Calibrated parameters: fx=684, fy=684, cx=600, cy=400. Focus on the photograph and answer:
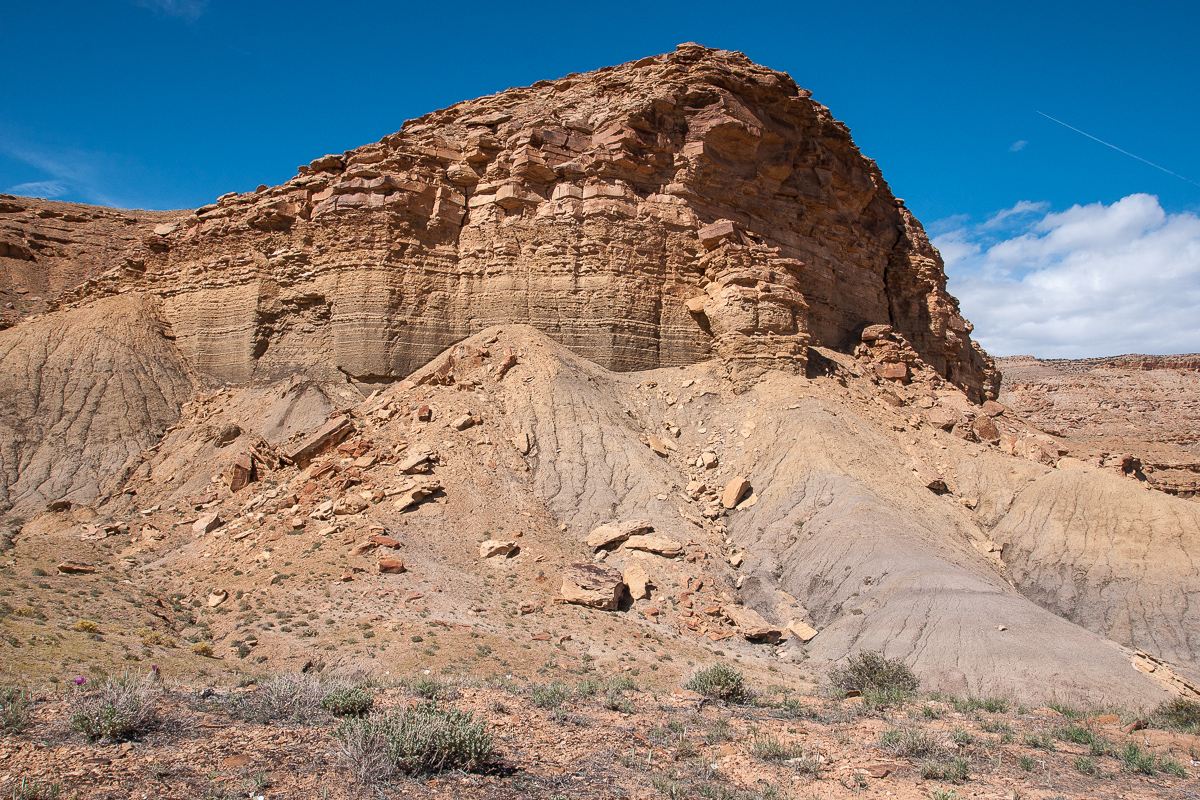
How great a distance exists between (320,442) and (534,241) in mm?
10540

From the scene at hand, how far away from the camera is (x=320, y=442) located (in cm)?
2075

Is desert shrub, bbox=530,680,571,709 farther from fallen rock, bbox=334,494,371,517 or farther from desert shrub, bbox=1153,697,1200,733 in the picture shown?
fallen rock, bbox=334,494,371,517

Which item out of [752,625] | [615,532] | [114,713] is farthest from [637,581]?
[114,713]

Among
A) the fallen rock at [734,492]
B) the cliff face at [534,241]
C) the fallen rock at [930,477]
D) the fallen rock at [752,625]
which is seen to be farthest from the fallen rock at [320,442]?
the fallen rock at [930,477]

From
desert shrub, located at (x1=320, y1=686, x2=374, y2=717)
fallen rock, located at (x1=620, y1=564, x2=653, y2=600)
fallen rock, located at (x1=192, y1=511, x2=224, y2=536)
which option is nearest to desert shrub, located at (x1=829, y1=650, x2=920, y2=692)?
fallen rock, located at (x1=620, y1=564, x2=653, y2=600)

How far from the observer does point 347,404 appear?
79.0 feet

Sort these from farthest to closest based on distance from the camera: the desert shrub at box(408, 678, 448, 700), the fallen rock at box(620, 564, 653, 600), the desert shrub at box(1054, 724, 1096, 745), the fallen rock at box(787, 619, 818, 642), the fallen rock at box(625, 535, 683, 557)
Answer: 1. the fallen rock at box(625, 535, 683, 557)
2. the fallen rock at box(620, 564, 653, 600)
3. the fallen rock at box(787, 619, 818, 642)
4. the desert shrub at box(408, 678, 448, 700)
5. the desert shrub at box(1054, 724, 1096, 745)

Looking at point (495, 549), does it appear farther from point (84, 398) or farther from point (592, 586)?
point (84, 398)

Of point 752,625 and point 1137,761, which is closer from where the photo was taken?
point 1137,761

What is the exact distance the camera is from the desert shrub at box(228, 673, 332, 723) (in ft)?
23.8

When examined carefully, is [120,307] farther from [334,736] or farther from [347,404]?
[334,736]

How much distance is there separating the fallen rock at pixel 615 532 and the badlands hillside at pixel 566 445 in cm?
11

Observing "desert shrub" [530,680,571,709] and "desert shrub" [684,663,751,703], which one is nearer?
"desert shrub" [530,680,571,709]

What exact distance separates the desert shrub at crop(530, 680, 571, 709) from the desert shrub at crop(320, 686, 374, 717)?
7.06 feet
